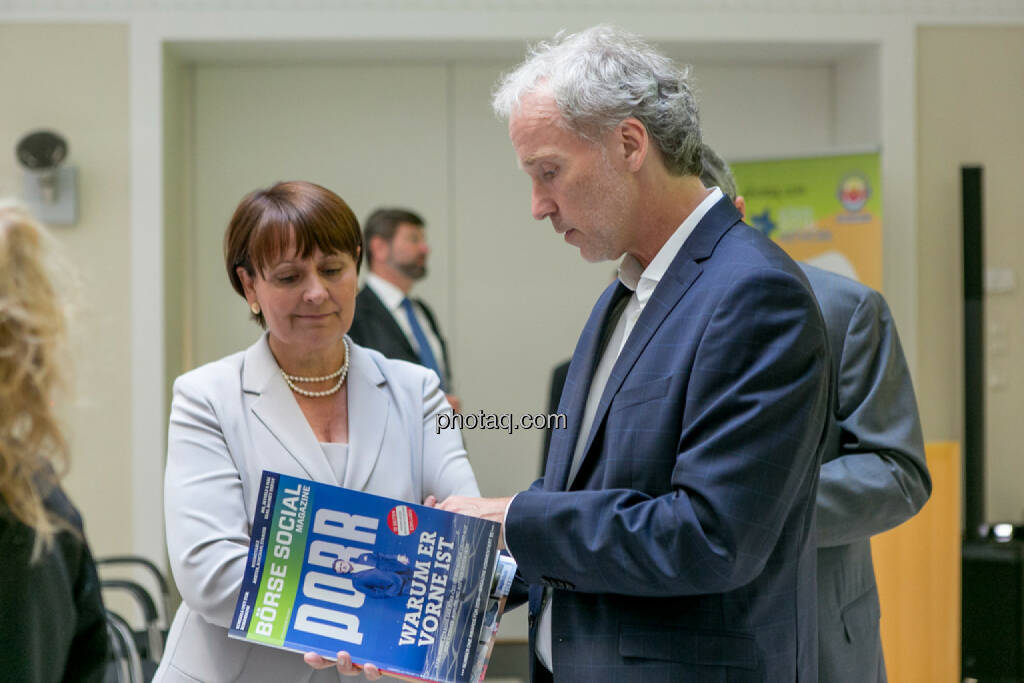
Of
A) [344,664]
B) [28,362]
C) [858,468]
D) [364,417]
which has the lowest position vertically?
[344,664]

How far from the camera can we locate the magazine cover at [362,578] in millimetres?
1549

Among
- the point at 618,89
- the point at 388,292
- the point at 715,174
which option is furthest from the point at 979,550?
the point at 618,89

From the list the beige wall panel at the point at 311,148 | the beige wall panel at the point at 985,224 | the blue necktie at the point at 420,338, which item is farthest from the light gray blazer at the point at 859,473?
the beige wall panel at the point at 311,148

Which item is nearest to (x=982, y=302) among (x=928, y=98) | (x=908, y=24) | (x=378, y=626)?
(x=928, y=98)

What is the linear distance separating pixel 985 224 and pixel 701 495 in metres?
4.72

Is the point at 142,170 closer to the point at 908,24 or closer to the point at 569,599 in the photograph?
the point at 908,24

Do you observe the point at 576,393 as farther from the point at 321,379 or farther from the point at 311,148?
the point at 311,148

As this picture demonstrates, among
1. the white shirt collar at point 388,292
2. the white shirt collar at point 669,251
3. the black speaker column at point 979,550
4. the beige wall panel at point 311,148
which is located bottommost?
the black speaker column at point 979,550

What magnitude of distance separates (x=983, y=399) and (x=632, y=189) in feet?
13.8

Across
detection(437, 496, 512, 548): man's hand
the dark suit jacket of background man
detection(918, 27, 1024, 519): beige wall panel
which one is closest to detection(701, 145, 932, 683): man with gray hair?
detection(437, 496, 512, 548): man's hand

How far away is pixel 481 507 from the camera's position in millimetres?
1641

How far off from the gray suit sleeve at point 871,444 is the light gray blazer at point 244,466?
0.73 meters

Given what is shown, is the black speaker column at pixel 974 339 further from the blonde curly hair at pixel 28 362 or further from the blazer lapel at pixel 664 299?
the blonde curly hair at pixel 28 362

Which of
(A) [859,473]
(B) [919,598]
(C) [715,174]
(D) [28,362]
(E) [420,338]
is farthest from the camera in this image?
(E) [420,338]
